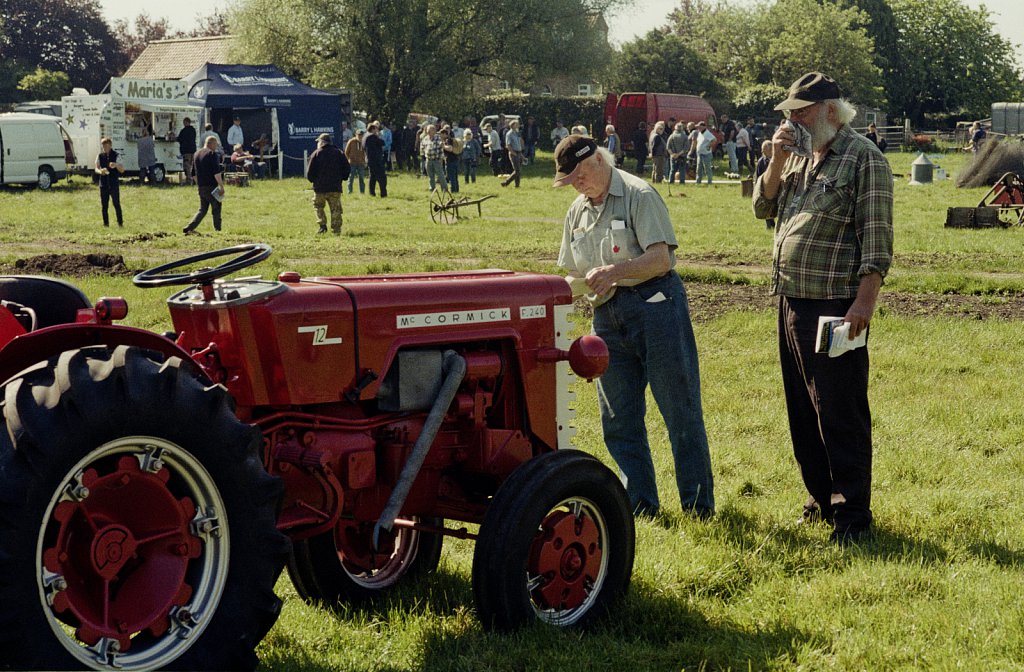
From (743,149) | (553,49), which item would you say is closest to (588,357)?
(743,149)

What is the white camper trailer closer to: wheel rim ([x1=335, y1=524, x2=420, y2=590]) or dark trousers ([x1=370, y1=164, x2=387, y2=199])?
dark trousers ([x1=370, y1=164, x2=387, y2=199])

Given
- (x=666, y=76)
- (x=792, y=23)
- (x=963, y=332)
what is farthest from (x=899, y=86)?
(x=963, y=332)

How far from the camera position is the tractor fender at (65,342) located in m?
3.50

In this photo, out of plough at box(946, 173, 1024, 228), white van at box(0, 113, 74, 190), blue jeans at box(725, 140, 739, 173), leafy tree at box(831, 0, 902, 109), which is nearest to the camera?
plough at box(946, 173, 1024, 228)

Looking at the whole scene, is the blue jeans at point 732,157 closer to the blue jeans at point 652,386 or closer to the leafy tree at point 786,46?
the leafy tree at point 786,46

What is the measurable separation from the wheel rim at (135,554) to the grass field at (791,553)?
75 cm

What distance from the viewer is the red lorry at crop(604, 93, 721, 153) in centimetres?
4766

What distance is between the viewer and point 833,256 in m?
5.35

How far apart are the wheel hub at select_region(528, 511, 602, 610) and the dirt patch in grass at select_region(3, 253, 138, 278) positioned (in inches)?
441

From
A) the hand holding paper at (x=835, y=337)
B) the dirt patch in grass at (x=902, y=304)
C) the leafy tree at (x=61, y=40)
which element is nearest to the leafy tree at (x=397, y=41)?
the leafy tree at (x=61, y=40)

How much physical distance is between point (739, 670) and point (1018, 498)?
2.83 metres

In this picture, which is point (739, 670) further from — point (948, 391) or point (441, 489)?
point (948, 391)

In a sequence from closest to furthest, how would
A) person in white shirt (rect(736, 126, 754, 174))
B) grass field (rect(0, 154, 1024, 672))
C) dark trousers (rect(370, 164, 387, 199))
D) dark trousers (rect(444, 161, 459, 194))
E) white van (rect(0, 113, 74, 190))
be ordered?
1. grass field (rect(0, 154, 1024, 672))
2. dark trousers (rect(370, 164, 387, 199))
3. dark trousers (rect(444, 161, 459, 194))
4. white van (rect(0, 113, 74, 190))
5. person in white shirt (rect(736, 126, 754, 174))

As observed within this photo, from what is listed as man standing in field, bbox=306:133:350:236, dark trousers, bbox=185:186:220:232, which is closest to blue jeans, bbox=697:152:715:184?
man standing in field, bbox=306:133:350:236
